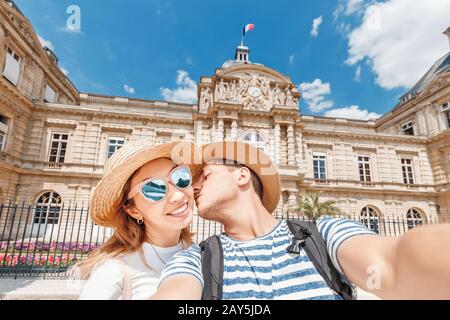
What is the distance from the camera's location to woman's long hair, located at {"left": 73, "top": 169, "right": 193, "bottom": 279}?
1420 mm

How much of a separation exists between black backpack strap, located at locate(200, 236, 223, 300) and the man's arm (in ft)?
2.26

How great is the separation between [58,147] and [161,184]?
1934 cm

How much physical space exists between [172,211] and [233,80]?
18.8 m

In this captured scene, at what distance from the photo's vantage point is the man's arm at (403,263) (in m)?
0.81

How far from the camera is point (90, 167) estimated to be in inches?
655

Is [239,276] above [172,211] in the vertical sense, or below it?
below

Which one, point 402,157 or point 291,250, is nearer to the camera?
point 291,250

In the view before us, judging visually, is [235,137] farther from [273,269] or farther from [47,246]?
[273,269]

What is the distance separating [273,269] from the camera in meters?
1.39

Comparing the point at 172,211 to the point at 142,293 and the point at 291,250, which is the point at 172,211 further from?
the point at 291,250

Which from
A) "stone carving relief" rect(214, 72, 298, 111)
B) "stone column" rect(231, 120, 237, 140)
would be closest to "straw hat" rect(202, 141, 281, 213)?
"stone column" rect(231, 120, 237, 140)

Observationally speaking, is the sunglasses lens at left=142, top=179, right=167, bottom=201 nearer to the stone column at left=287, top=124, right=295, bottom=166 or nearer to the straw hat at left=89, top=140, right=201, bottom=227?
the straw hat at left=89, top=140, right=201, bottom=227

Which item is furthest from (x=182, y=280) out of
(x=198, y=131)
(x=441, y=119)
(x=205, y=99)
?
(x=441, y=119)

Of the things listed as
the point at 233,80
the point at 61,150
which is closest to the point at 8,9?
the point at 61,150
